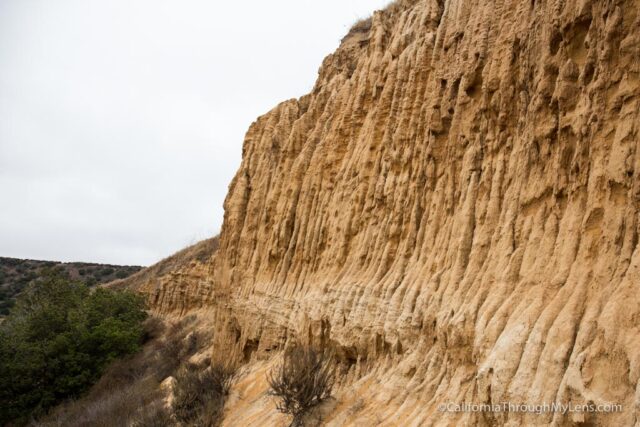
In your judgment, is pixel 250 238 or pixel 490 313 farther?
pixel 250 238

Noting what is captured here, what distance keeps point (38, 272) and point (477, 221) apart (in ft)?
244

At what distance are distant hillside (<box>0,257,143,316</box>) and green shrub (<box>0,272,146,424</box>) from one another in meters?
35.3

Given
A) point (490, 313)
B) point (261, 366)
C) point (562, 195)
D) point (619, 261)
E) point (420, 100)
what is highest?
point (420, 100)

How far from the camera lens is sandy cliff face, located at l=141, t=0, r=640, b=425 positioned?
5.08m

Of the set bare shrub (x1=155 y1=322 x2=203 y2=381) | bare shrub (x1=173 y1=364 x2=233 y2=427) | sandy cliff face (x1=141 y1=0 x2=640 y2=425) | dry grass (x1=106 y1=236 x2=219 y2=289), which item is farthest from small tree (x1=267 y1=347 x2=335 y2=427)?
dry grass (x1=106 y1=236 x2=219 y2=289)

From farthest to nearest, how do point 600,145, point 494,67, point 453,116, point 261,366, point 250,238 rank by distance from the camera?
point 250,238 → point 261,366 → point 453,116 → point 494,67 → point 600,145

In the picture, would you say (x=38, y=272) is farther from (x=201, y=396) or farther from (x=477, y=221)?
(x=477, y=221)

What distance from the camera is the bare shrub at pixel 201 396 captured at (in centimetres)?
1241

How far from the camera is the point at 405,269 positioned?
9195mm

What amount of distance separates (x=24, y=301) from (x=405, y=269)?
31794 millimetres

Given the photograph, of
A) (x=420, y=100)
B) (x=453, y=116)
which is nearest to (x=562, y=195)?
(x=453, y=116)

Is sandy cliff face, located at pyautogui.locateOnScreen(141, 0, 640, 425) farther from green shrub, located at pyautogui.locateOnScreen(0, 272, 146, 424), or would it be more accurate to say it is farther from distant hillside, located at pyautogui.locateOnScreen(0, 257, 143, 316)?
distant hillside, located at pyautogui.locateOnScreen(0, 257, 143, 316)

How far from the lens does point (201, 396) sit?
43.8 ft

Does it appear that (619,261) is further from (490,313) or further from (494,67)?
(494,67)
